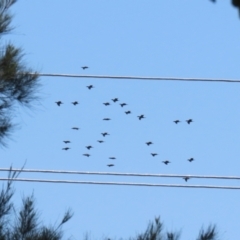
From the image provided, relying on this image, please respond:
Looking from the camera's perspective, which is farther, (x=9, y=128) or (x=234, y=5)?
(x=9, y=128)

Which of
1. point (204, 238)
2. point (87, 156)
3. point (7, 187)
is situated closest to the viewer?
point (7, 187)

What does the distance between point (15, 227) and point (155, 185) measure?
1719mm

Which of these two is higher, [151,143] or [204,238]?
[151,143]

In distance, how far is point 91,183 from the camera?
5.40 metres

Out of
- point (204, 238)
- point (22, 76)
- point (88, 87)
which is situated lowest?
point (204, 238)

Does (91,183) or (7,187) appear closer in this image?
(7,187)

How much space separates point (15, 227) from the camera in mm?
3980

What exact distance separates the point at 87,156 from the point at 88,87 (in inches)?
25.7

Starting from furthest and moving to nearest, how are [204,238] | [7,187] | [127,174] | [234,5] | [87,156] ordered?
[87,156] → [127,174] → [204,238] → [7,187] → [234,5]

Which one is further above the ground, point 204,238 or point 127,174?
point 127,174

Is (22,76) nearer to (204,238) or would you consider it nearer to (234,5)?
(204,238)

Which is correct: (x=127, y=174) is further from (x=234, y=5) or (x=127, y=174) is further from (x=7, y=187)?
(x=234, y=5)

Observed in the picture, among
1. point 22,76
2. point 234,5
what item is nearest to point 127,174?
point 22,76

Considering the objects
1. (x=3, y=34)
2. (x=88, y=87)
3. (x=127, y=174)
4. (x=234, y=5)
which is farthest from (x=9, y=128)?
(x=234, y=5)
